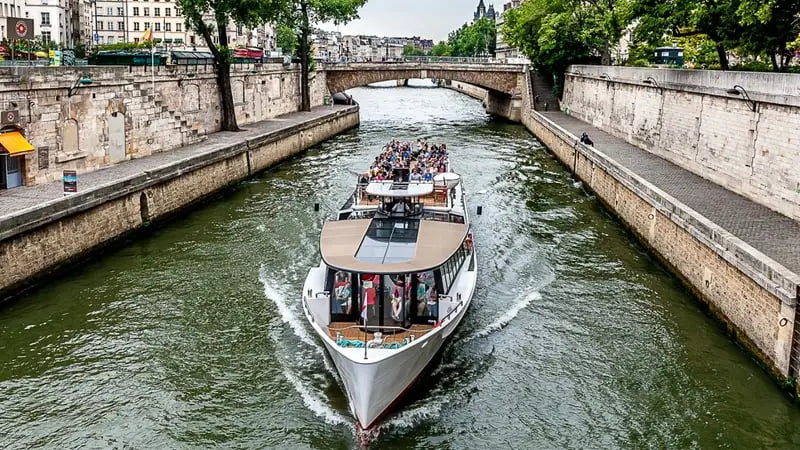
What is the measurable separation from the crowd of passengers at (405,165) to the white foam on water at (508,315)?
5.15 metres

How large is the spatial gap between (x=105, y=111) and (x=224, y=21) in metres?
10.8

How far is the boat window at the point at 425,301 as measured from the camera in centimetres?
1517

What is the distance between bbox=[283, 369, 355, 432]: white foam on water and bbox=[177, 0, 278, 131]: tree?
2579cm

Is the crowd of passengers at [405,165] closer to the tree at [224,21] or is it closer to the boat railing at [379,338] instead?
the boat railing at [379,338]

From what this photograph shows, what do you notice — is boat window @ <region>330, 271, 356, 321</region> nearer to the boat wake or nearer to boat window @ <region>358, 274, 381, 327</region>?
boat window @ <region>358, 274, 381, 327</region>

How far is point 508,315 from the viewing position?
18.6 metres

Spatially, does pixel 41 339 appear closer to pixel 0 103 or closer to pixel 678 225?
pixel 0 103

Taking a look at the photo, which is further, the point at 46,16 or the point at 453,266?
the point at 46,16

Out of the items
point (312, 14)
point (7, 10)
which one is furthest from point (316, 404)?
point (7, 10)

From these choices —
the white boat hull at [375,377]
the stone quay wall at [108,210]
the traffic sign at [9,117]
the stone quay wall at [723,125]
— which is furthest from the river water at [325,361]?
the traffic sign at [9,117]

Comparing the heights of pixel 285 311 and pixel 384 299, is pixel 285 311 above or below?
below

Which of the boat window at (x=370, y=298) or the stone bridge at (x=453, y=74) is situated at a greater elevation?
the stone bridge at (x=453, y=74)

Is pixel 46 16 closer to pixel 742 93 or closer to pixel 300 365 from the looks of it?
pixel 742 93

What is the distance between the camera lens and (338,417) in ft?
45.3
